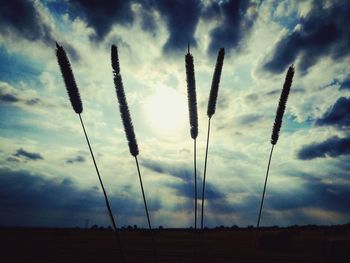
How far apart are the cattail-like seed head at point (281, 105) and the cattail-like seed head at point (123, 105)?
3.98 metres

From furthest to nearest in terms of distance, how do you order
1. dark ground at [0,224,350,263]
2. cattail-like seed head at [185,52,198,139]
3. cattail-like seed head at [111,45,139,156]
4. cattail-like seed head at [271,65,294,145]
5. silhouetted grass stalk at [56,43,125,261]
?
1. dark ground at [0,224,350,263]
2. cattail-like seed head at [271,65,294,145]
3. cattail-like seed head at [185,52,198,139]
4. cattail-like seed head at [111,45,139,156]
5. silhouetted grass stalk at [56,43,125,261]

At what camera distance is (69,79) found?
6.10 metres

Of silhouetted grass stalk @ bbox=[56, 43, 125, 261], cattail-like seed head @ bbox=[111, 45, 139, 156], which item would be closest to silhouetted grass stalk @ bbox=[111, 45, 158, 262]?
cattail-like seed head @ bbox=[111, 45, 139, 156]

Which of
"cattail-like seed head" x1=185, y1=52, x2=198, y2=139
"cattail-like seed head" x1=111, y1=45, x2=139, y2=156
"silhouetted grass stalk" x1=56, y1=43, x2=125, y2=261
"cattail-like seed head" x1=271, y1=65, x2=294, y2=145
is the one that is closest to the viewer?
"silhouetted grass stalk" x1=56, y1=43, x2=125, y2=261

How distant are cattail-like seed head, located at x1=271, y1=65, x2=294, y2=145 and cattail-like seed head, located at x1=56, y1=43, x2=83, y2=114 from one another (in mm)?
5151

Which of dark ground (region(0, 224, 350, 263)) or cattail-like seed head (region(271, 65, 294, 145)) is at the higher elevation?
cattail-like seed head (region(271, 65, 294, 145))

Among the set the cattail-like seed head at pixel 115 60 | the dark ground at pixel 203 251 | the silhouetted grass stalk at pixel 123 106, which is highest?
the cattail-like seed head at pixel 115 60

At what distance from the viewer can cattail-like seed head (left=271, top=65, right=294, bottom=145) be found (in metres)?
7.47

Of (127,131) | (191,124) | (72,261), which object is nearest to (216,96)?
(191,124)

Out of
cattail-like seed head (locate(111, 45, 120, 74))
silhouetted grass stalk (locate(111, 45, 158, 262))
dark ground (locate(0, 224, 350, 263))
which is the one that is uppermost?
cattail-like seed head (locate(111, 45, 120, 74))

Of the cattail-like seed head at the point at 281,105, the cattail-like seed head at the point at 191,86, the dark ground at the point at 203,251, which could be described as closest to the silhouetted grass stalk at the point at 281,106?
the cattail-like seed head at the point at 281,105

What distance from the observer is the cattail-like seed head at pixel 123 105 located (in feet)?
20.6

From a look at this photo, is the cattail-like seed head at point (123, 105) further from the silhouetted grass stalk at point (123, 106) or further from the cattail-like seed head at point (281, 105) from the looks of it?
the cattail-like seed head at point (281, 105)

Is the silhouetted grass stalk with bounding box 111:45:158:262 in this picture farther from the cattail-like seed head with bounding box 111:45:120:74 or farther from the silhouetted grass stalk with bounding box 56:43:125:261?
the silhouetted grass stalk with bounding box 56:43:125:261
